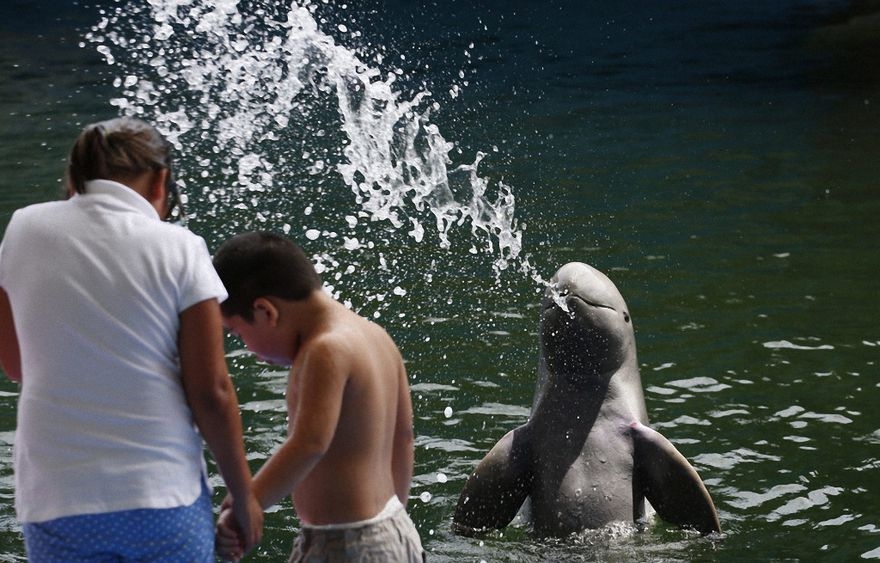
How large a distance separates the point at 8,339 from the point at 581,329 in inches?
133

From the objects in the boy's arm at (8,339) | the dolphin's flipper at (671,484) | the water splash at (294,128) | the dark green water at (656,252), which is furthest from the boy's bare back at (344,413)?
the water splash at (294,128)

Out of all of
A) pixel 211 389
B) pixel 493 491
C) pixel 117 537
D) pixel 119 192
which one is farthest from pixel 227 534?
pixel 493 491

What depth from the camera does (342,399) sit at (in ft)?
12.8

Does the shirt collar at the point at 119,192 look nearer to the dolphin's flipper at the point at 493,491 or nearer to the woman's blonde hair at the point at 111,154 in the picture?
the woman's blonde hair at the point at 111,154

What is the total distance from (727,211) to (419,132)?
561cm

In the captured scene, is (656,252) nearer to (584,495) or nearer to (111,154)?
(584,495)

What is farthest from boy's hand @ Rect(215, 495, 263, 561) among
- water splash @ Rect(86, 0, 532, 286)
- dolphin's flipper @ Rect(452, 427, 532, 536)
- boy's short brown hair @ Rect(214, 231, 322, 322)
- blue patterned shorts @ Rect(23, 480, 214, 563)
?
water splash @ Rect(86, 0, 532, 286)

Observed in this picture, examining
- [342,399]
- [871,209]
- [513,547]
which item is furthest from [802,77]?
[342,399]

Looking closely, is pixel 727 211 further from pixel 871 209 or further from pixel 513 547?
pixel 513 547

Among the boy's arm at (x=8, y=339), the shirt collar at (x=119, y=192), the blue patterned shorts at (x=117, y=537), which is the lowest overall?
the blue patterned shorts at (x=117, y=537)

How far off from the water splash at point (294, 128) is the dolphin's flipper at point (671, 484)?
4531 mm

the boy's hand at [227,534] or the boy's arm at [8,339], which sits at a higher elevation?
the boy's arm at [8,339]

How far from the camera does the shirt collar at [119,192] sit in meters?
3.67

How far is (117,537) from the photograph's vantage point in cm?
355
